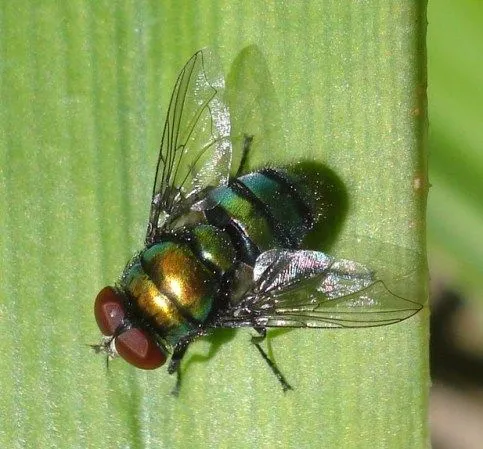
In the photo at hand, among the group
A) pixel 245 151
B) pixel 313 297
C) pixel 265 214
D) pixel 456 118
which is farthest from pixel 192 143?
pixel 456 118

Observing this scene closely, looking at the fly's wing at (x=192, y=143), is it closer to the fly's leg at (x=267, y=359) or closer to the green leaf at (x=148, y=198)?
the green leaf at (x=148, y=198)

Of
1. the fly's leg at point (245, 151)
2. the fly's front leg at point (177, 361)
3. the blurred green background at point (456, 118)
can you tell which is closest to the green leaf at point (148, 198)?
the fly's front leg at point (177, 361)

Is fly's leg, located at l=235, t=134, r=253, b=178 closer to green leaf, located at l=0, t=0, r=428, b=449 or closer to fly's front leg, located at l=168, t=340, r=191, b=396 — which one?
green leaf, located at l=0, t=0, r=428, b=449

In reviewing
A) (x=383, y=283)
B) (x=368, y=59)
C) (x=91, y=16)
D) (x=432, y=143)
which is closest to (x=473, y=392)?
(x=432, y=143)

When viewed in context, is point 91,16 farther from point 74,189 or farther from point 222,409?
point 222,409

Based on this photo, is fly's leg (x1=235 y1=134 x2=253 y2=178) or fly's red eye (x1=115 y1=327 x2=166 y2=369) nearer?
fly's red eye (x1=115 y1=327 x2=166 y2=369)

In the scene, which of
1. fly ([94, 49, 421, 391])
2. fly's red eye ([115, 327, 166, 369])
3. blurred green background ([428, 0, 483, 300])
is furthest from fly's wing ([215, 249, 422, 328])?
blurred green background ([428, 0, 483, 300])

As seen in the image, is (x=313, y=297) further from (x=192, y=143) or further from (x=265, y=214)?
(x=192, y=143)

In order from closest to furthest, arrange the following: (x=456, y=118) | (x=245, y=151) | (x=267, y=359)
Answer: (x=267, y=359) < (x=245, y=151) < (x=456, y=118)
